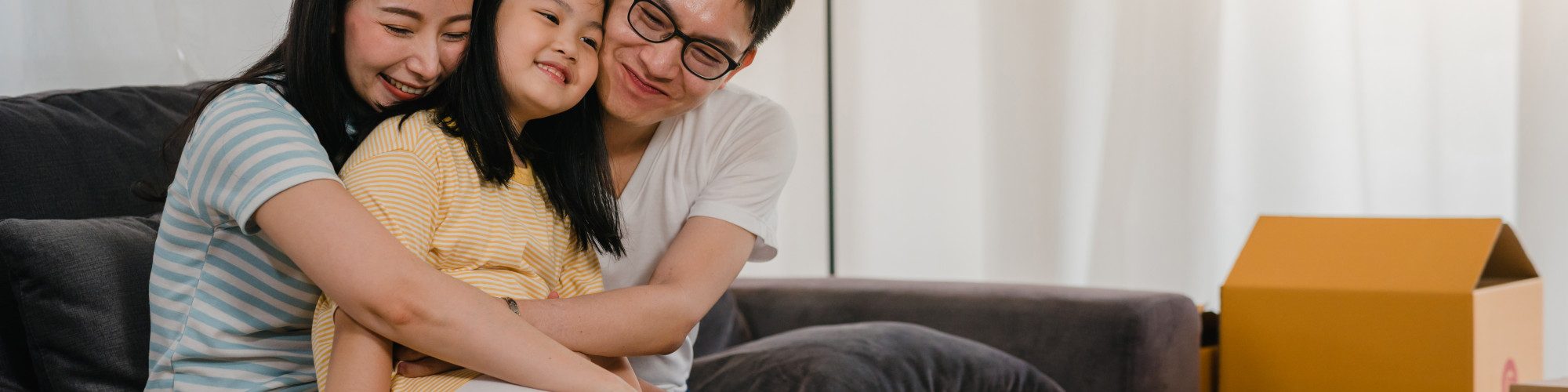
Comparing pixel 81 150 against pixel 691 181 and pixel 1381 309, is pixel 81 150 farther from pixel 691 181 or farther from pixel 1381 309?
pixel 1381 309

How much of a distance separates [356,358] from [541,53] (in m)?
0.38

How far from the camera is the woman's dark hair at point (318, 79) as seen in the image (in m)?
1.21

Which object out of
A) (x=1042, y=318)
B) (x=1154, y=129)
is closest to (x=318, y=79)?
(x=1042, y=318)

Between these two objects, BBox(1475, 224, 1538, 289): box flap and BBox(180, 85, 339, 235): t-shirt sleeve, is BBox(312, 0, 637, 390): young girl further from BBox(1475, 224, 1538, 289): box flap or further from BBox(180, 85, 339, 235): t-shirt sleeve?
A: BBox(1475, 224, 1538, 289): box flap

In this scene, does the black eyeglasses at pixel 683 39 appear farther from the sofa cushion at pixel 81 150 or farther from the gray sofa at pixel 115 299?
the sofa cushion at pixel 81 150

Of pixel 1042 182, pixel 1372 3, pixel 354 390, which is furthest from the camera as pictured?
pixel 1042 182

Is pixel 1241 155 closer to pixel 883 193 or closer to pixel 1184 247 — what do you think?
pixel 1184 247

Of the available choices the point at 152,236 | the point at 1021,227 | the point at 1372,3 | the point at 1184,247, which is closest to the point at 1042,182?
the point at 1021,227

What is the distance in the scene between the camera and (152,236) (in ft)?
→ 4.48

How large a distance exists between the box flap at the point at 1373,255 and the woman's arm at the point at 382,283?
1557mm

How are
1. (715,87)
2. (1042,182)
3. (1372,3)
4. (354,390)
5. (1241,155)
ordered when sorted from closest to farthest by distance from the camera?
(354,390) < (715,87) < (1372,3) < (1241,155) < (1042,182)

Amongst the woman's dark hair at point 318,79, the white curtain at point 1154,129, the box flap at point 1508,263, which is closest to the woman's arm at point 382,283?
the woman's dark hair at point 318,79

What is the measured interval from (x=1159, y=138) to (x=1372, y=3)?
58 cm

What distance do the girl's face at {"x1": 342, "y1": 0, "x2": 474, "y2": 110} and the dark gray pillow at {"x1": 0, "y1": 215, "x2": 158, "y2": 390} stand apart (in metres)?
0.33
